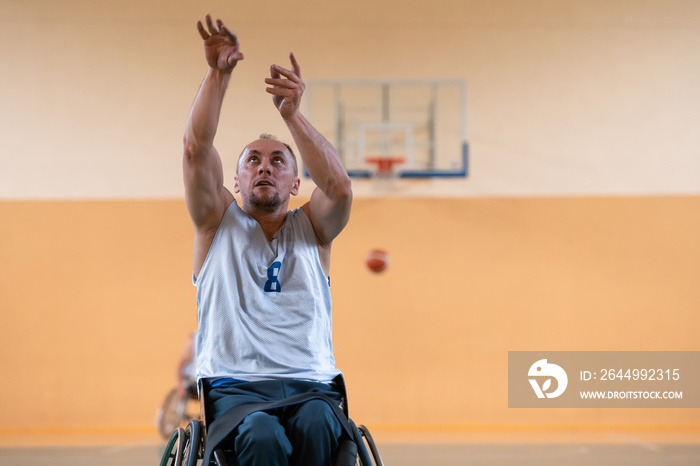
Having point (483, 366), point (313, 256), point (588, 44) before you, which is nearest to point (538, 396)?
point (483, 366)

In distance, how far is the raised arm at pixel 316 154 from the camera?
1898mm

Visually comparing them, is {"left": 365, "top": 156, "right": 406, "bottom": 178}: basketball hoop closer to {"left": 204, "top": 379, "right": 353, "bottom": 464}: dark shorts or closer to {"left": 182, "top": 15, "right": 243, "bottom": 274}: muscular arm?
{"left": 182, "top": 15, "right": 243, "bottom": 274}: muscular arm

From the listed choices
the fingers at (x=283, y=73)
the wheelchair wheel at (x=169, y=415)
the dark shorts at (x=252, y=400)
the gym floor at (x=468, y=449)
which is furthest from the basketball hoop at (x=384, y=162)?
the dark shorts at (x=252, y=400)

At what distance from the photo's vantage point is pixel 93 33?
6570 millimetres

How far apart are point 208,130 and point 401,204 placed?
4794 mm

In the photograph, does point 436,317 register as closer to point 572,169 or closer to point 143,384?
point 572,169

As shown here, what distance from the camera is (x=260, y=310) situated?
1862 mm

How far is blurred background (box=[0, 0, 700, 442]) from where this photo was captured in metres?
6.43

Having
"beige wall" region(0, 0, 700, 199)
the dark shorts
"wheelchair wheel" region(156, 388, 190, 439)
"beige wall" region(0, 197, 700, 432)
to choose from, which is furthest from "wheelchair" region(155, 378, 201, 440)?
the dark shorts

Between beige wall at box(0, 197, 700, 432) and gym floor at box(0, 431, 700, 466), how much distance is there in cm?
34

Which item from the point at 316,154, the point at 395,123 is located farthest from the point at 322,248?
the point at 395,123

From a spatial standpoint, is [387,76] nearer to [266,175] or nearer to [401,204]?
[401,204]

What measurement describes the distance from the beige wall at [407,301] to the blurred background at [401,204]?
0.02 metres

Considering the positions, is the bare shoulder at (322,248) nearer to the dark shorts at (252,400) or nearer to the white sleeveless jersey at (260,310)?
the white sleeveless jersey at (260,310)
